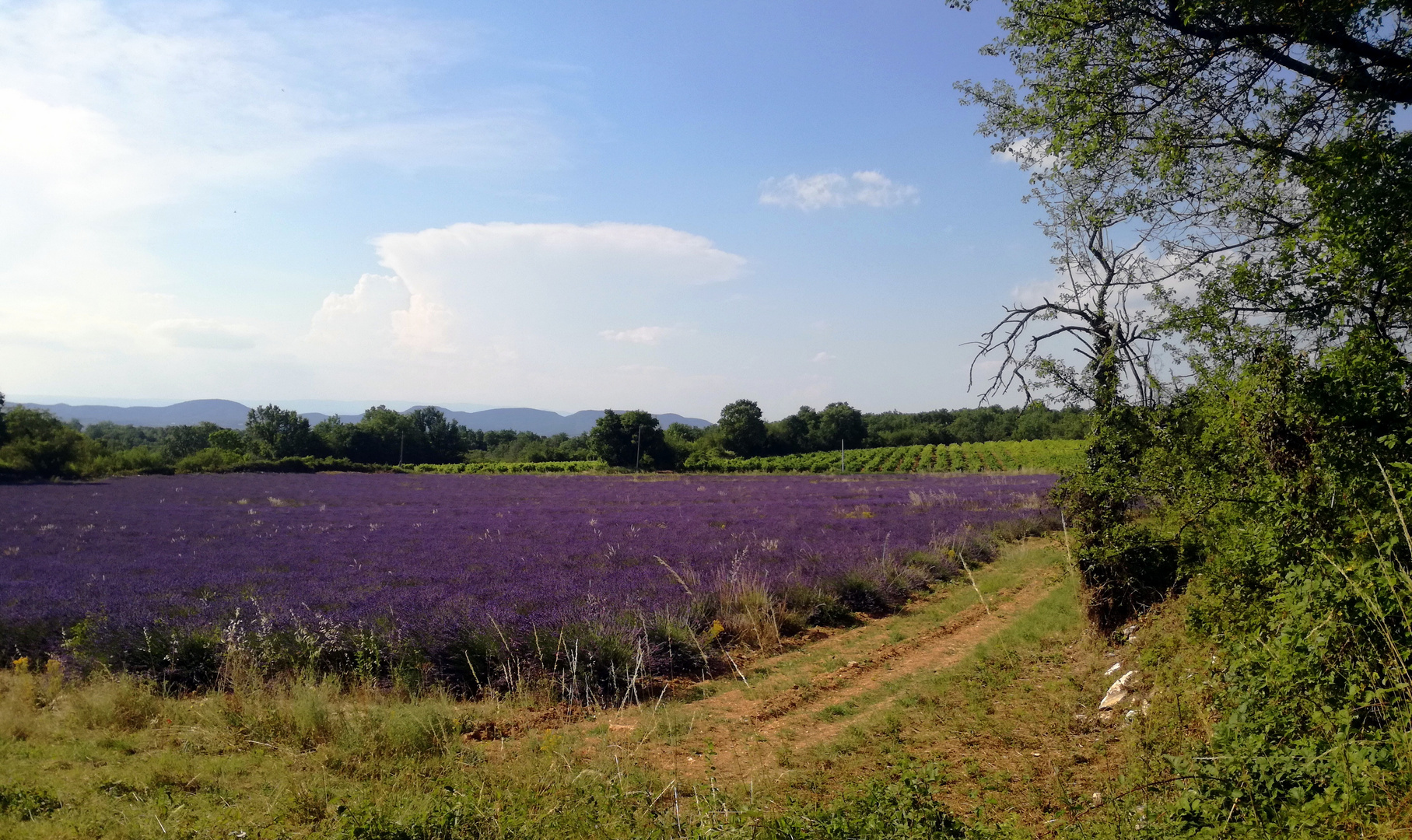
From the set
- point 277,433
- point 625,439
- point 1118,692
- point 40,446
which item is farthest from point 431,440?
point 1118,692

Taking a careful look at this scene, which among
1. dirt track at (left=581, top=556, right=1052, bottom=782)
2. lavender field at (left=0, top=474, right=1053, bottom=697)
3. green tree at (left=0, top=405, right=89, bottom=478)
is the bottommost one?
dirt track at (left=581, top=556, right=1052, bottom=782)

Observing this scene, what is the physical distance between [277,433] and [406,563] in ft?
202

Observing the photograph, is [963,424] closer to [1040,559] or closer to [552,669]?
[1040,559]

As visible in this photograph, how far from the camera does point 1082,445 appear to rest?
24.8 feet

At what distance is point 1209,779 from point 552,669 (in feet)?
17.8

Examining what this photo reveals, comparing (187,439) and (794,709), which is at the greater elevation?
(187,439)

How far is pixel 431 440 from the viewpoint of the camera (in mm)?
75312

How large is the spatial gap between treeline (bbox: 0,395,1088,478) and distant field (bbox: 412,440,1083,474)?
2.18 metres

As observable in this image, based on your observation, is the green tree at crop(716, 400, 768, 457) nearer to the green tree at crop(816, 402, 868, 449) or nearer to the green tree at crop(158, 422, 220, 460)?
the green tree at crop(816, 402, 868, 449)

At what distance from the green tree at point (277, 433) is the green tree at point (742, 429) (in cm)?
3891

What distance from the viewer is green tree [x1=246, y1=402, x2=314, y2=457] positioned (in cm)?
5978

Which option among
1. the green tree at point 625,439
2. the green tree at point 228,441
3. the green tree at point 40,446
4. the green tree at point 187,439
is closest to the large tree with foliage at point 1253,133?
the green tree at point 40,446

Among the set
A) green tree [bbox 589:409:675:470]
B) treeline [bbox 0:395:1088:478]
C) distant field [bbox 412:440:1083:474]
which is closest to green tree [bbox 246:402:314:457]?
treeline [bbox 0:395:1088:478]

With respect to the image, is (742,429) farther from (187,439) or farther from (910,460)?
(187,439)
